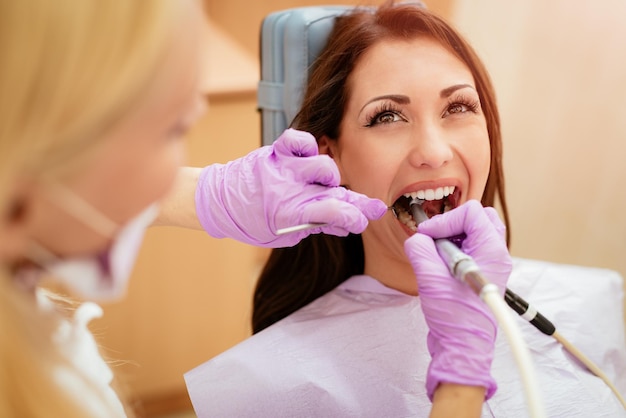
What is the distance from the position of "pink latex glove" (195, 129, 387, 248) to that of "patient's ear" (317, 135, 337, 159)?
0.68 ft

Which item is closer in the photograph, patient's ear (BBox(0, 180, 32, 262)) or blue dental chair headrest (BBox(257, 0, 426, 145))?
patient's ear (BBox(0, 180, 32, 262))

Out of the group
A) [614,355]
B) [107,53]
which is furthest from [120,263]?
[614,355]

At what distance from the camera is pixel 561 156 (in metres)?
2.10

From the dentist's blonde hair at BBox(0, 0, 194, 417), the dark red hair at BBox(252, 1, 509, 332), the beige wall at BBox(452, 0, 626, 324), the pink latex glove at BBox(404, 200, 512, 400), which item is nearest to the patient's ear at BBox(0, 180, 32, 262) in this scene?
the dentist's blonde hair at BBox(0, 0, 194, 417)

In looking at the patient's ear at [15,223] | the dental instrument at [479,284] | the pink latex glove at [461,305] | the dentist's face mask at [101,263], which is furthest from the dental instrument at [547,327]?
the patient's ear at [15,223]

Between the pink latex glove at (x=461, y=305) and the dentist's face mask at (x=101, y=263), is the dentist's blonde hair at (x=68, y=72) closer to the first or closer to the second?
the dentist's face mask at (x=101, y=263)

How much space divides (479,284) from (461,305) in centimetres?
6

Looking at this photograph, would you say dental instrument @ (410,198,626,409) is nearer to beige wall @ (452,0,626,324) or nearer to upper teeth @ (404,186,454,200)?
upper teeth @ (404,186,454,200)

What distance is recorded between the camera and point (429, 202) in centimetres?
132

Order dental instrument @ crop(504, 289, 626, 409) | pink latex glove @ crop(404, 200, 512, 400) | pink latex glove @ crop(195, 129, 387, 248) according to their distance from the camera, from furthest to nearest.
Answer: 1. dental instrument @ crop(504, 289, 626, 409)
2. pink latex glove @ crop(195, 129, 387, 248)
3. pink latex glove @ crop(404, 200, 512, 400)

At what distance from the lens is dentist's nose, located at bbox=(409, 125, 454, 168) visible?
115 cm

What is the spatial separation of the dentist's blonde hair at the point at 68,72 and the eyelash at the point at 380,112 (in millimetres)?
647

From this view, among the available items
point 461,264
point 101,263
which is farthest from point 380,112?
point 101,263

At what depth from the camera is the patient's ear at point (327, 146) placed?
1303 millimetres
